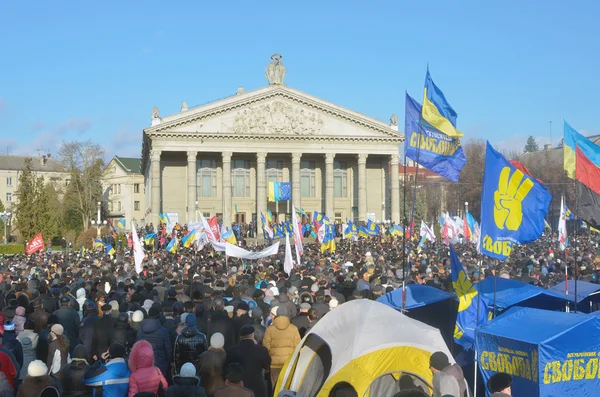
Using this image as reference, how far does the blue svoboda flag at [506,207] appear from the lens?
973 cm

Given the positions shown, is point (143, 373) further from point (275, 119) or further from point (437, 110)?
point (275, 119)

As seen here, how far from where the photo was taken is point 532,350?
8.24 meters

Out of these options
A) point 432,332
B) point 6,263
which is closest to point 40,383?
point 432,332

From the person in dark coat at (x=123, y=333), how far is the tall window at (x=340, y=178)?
188 feet

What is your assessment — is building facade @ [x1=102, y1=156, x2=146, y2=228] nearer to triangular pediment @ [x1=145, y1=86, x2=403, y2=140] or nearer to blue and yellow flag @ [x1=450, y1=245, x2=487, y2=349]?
triangular pediment @ [x1=145, y1=86, x2=403, y2=140]

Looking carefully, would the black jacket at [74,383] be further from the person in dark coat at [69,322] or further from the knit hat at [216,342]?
the person in dark coat at [69,322]

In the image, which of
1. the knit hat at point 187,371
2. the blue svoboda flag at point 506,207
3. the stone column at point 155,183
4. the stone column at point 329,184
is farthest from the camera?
the stone column at point 329,184

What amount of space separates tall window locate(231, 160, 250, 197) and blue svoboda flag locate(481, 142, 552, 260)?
5677 cm

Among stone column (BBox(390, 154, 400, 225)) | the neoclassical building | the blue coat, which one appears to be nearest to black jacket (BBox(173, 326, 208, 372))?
the blue coat

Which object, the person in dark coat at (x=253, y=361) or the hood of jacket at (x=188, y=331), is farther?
the hood of jacket at (x=188, y=331)

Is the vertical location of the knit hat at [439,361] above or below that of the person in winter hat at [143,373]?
above

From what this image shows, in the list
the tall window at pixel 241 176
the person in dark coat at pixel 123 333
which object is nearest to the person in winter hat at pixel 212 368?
the person in dark coat at pixel 123 333

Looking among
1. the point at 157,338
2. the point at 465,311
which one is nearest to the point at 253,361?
the point at 157,338

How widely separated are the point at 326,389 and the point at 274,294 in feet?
24.0
